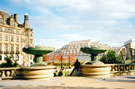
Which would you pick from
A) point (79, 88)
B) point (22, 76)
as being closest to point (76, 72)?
point (22, 76)

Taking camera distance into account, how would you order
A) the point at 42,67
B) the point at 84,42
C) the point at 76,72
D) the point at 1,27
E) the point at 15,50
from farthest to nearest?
the point at 84,42, the point at 15,50, the point at 1,27, the point at 76,72, the point at 42,67

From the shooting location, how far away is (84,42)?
290 feet

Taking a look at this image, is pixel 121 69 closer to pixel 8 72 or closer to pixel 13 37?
pixel 8 72

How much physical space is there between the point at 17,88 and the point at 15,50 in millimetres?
50524

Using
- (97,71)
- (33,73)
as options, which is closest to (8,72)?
(33,73)

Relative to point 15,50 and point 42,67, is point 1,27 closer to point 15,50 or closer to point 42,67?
point 15,50

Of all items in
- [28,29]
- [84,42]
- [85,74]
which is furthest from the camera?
[84,42]

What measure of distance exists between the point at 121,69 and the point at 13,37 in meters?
47.9

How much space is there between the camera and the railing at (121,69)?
36.7 ft

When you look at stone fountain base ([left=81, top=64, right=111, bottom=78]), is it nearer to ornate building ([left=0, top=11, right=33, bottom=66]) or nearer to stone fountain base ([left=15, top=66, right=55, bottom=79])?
stone fountain base ([left=15, top=66, right=55, bottom=79])

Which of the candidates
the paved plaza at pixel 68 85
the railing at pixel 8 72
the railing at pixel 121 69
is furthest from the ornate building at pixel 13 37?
the paved plaza at pixel 68 85

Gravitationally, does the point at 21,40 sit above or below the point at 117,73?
above

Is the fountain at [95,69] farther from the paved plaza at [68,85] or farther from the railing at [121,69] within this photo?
the paved plaza at [68,85]

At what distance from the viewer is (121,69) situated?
11.7 meters
